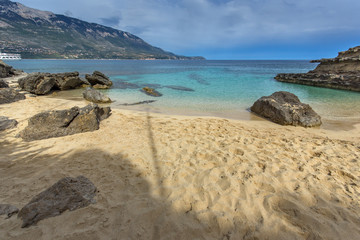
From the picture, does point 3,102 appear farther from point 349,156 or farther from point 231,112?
point 349,156

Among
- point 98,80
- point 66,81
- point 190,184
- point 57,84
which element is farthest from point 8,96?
point 190,184

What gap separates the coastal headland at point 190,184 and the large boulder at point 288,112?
2.32m

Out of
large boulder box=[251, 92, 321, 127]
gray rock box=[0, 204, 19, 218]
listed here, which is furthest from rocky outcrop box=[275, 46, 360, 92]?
gray rock box=[0, 204, 19, 218]

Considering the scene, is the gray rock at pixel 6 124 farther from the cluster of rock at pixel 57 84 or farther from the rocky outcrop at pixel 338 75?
the rocky outcrop at pixel 338 75

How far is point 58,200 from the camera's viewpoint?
2.45 metres

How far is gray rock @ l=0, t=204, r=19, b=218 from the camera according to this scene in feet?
7.35

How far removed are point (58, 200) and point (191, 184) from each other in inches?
85.4

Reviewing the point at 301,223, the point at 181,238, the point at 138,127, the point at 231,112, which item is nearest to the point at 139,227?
the point at 181,238

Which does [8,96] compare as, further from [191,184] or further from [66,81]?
[191,184]

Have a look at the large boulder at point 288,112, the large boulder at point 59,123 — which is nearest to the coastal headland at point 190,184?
the large boulder at point 59,123

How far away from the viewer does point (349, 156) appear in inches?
173

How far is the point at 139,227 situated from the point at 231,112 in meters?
8.82

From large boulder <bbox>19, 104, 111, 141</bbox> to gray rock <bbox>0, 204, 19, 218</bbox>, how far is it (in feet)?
10.6

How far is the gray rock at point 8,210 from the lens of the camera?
7.35 feet
